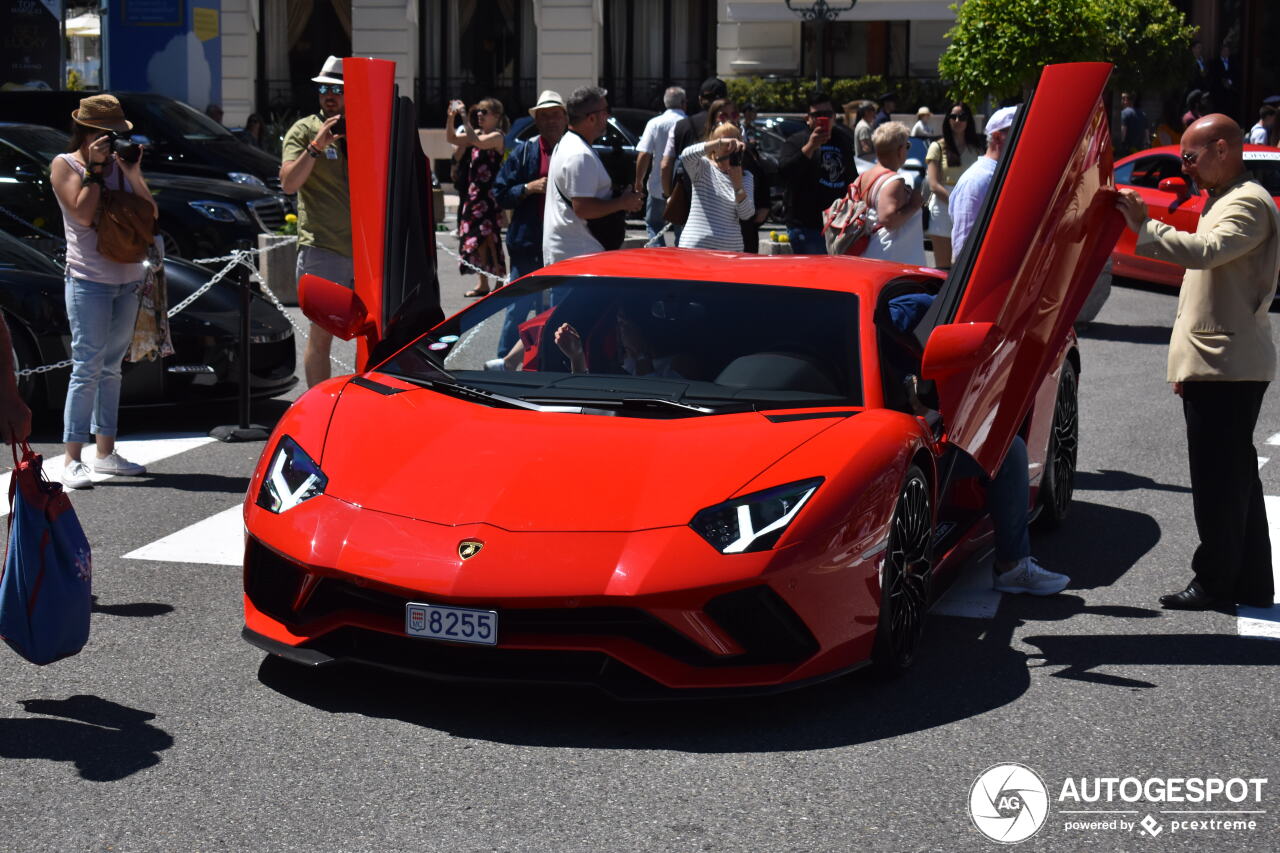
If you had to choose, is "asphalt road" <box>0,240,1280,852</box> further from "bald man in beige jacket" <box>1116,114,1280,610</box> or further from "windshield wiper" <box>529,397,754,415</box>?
"windshield wiper" <box>529,397,754,415</box>

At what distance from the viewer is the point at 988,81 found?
25844mm

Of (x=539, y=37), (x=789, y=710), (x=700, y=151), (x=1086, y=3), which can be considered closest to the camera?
(x=789, y=710)

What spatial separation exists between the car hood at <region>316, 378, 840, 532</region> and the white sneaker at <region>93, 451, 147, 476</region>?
3259 millimetres

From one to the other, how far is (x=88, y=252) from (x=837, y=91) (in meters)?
27.8

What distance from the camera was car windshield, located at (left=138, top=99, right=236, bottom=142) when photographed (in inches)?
766

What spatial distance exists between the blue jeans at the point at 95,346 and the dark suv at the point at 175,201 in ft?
16.5

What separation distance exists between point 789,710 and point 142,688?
6.40 ft

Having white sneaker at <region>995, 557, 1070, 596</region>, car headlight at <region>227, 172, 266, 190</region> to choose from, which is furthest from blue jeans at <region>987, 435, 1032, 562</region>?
car headlight at <region>227, 172, 266, 190</region>

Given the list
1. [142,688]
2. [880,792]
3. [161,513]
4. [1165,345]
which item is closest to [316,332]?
[161,513]

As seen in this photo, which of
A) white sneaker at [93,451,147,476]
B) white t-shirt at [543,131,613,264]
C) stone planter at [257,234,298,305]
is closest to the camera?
white sneaker at [93,451,147,476]

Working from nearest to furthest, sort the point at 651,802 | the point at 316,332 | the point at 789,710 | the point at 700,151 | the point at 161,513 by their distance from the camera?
the point at 651,802
the point at 789,710
the point at 161,513
the point at 316,332
the point at 700,151

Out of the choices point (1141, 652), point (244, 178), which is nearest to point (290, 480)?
point (1141, 652)

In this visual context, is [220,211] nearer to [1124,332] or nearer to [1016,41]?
[1124,332]

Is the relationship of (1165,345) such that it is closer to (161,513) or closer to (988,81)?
(161,513)
